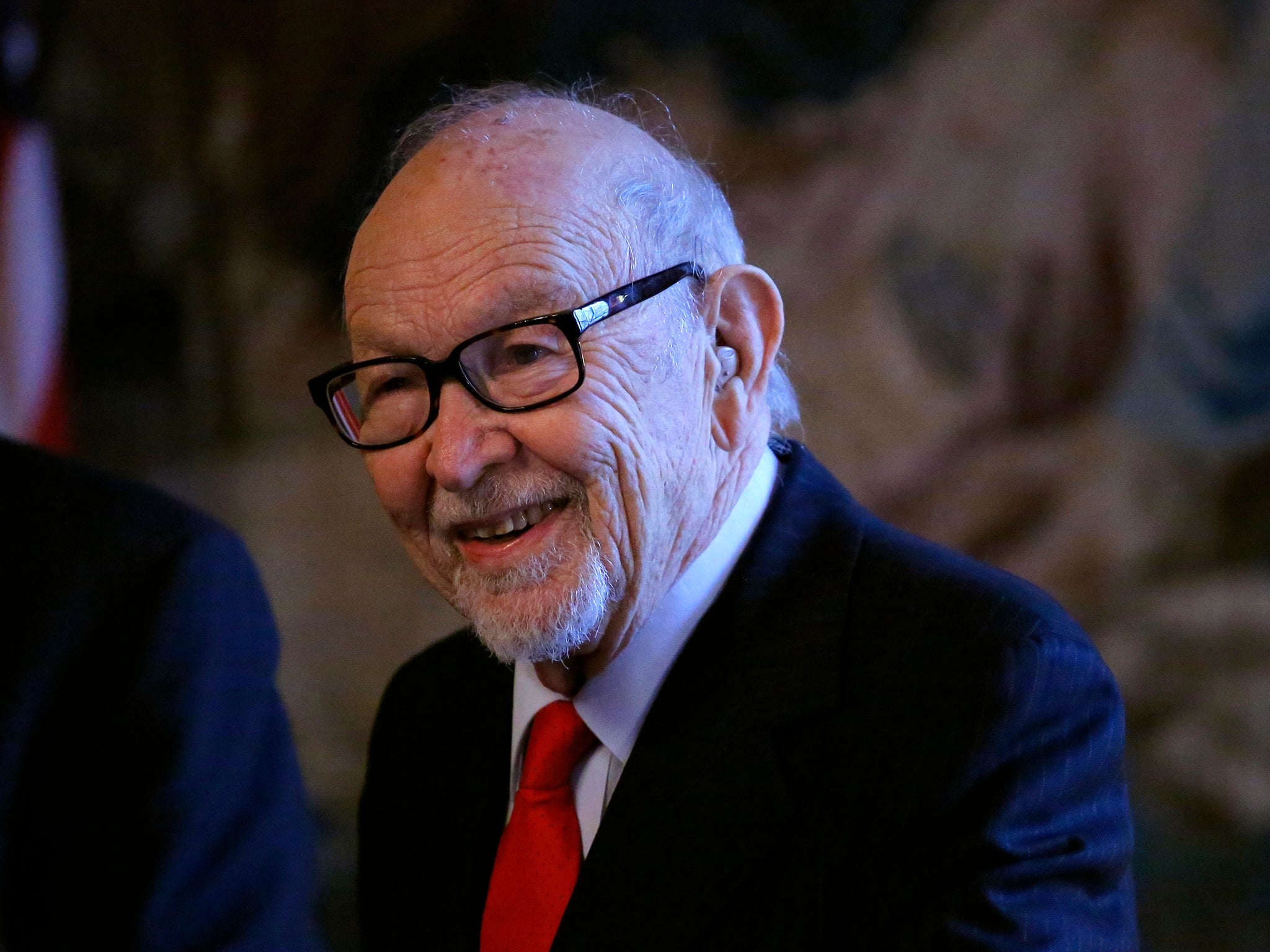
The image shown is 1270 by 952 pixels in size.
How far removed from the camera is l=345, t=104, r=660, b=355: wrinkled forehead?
1446 mm

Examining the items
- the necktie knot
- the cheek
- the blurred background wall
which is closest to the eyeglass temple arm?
the cheek

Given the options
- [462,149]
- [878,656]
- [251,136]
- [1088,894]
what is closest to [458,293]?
[462,149]

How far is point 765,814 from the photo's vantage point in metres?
1.37

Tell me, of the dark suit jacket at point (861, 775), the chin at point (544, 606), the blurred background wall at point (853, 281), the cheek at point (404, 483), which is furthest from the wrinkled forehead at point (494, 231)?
the blurred background wall at point (853, 281)

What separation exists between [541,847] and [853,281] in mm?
2989

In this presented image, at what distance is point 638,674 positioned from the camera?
1572mm

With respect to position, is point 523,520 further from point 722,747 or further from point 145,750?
point 145,750

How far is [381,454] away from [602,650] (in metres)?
0.40

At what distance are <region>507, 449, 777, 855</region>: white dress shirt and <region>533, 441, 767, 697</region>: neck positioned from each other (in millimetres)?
12

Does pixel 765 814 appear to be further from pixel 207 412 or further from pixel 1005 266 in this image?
pixel 207 412

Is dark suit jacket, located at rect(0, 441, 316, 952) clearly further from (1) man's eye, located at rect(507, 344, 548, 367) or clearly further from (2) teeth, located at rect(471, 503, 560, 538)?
(1) man's eye, located at rect(507, 344, 548, 367)

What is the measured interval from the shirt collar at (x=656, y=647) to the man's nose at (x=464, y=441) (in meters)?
0.33

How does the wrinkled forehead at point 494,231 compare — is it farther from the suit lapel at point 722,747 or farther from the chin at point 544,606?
the suit lapel at point 722,747

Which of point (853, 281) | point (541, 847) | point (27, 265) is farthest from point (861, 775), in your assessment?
point (27, 265)
